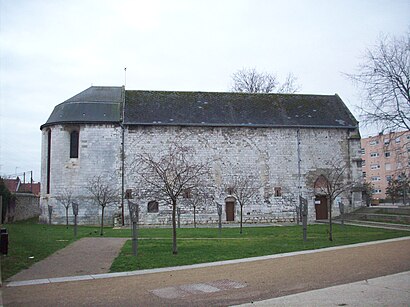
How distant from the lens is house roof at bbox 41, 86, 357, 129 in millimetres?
32000

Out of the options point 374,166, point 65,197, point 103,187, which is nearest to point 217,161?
point 103,187

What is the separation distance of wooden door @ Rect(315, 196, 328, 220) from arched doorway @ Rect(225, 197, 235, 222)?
6638mm

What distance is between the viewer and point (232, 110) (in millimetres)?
33938

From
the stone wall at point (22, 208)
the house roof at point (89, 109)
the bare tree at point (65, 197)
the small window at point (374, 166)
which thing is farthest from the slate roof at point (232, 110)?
the small window at point (374, 166)

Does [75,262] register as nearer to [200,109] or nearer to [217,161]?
[217,161]

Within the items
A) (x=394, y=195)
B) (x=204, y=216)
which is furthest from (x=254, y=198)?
(x=394, y=195)

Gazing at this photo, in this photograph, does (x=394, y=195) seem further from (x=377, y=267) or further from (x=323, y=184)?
(x=377, y=267)

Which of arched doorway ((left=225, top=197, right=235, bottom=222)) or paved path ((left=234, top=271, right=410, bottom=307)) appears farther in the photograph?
arched doorway ((left=225, top=197, right=235, bottom=222))

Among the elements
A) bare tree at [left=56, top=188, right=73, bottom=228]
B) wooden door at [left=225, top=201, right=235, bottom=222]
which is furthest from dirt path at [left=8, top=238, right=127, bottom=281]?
wooden door at [left=225, top=201, right=235, bottom=222]

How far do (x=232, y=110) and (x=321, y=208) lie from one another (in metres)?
10.4

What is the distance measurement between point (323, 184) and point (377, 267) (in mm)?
23606

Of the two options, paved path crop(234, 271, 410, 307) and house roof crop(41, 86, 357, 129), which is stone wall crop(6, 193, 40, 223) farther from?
paved path crop(234, 271, 410, 307)

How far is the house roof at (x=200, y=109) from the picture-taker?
32.0 m

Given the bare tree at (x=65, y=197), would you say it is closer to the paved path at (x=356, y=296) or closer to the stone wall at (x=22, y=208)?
the stone wall at (x=22, y=208)
